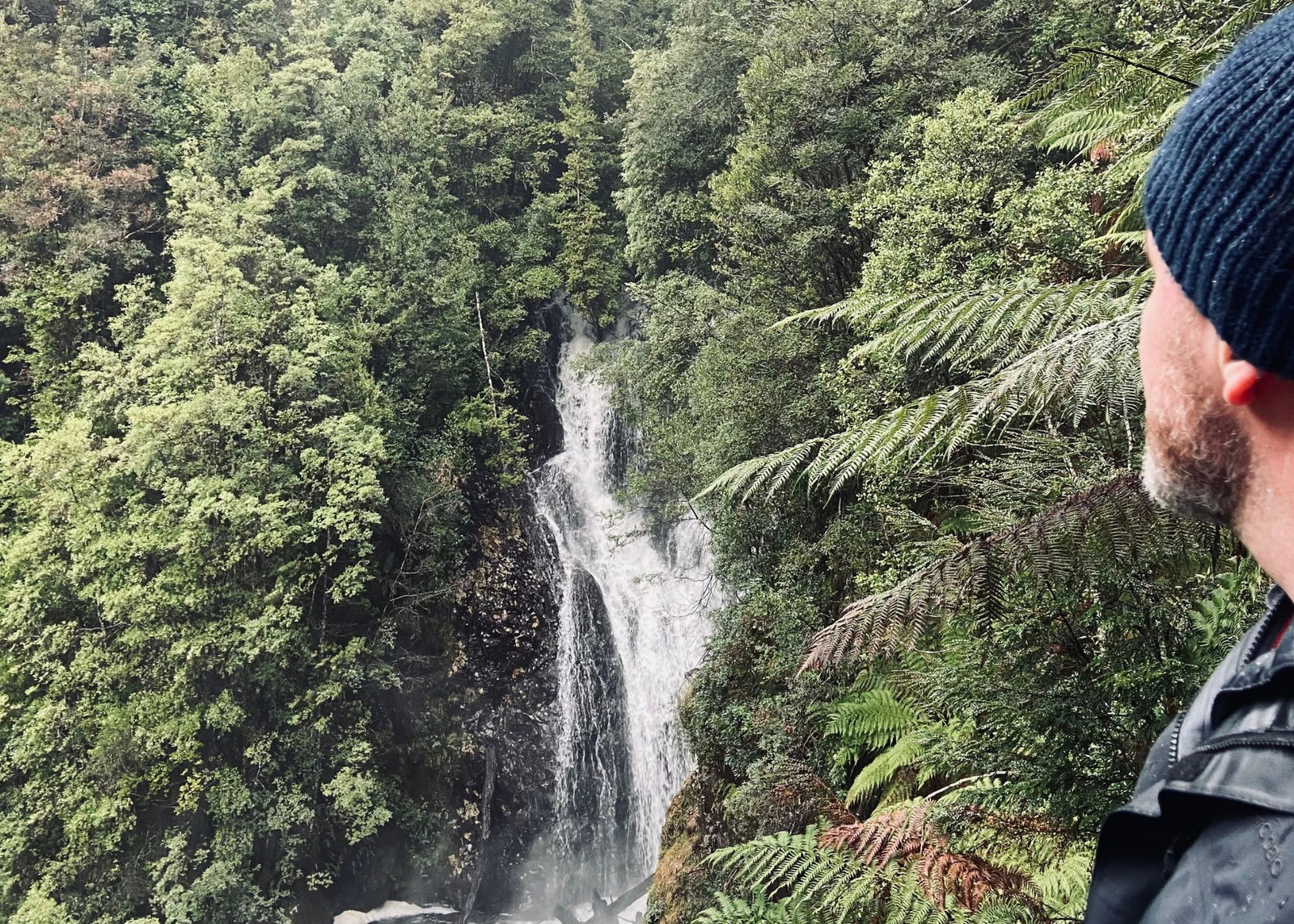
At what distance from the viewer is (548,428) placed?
1495cm

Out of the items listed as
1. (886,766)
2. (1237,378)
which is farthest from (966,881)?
(1237,378)

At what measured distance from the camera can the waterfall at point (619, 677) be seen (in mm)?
12180

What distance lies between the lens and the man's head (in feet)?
1.88

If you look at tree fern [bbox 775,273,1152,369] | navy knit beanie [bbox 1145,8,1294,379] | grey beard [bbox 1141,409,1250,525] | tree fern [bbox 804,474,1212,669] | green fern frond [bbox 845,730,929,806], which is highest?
navy knit beanie [bbox 1145,8,1294,379]

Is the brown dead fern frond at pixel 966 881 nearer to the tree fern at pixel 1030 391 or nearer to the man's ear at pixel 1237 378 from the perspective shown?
the tree fern at pixel 1030 391

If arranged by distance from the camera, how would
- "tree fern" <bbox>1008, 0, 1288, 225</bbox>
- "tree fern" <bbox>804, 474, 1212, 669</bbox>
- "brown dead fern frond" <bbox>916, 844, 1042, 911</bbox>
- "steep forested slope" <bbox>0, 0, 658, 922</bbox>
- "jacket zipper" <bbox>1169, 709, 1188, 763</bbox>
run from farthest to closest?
"steep forested slope" <bbox>0, 0, 658, 922</bbox>
"brown dead fern frond" <bbox>916, 844, 1042, 911</bbox>
"tree fern" <bbox>1008, 0, 1288, 225</bbox>
"tree fern" <bbox>804, 474, 1212, 669</bbox>
"jacket zipper" <bbox>1169, 709, 1188, 763</bbox>

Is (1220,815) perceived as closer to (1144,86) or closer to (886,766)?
(1144,86)

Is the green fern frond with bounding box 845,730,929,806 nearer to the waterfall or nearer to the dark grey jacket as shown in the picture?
the dark grey jacket

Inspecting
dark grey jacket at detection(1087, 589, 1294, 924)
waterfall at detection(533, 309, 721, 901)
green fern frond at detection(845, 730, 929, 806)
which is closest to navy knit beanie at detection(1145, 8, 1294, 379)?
dark grey jacket at detection(1087, 589, 1294, 924)

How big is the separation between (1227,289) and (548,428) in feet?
47.7

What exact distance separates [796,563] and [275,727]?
8.33 meters

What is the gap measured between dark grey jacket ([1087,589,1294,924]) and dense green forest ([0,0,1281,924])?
1282 millimetres

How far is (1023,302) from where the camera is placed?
233 centimetres

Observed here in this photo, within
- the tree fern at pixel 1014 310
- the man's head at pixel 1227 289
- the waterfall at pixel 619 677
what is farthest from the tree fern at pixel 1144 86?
the waterfall at pixel 619 677
